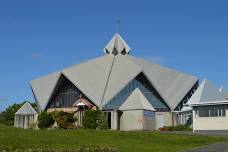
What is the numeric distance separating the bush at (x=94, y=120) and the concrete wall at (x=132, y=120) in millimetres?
2727

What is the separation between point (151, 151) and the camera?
24688mm

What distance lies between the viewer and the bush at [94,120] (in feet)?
173

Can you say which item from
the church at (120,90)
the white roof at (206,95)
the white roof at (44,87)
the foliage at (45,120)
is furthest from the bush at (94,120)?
the white roof at (44,87)

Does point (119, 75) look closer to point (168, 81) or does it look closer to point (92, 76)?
point (92, 76)

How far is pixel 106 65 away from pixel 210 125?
25.0 meters

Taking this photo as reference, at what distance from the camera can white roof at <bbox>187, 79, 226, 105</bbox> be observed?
46.3 metres

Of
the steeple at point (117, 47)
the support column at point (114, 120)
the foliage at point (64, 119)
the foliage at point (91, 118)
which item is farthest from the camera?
the steeple at point (117, 47)

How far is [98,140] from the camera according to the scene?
99.8 feet

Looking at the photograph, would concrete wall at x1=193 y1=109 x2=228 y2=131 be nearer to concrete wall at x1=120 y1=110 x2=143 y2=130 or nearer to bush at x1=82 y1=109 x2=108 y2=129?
concrete wall at x1=120 y1=110 x2=143 y2=130

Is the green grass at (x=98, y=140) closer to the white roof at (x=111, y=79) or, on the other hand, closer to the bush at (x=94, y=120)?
the bush at (x=94, y=120)

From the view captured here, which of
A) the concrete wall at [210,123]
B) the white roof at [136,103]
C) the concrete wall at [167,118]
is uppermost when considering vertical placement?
the white roof at [136,103]

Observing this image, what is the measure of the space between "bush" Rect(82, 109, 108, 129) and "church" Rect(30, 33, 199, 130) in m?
2.60

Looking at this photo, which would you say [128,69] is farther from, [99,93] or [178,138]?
[178,138]

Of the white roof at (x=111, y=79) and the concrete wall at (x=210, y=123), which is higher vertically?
the white roof at (x=111, y=79)
